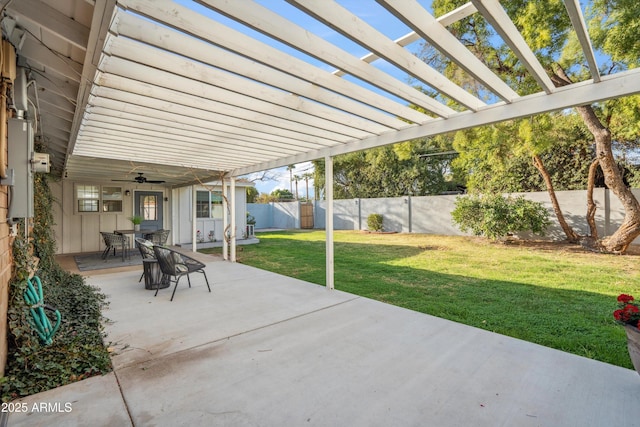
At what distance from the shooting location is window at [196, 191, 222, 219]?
11.9 meters

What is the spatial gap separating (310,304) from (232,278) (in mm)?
2324

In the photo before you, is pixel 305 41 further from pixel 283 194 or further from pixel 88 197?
pixel 283 194

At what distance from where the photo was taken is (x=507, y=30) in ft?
6.49

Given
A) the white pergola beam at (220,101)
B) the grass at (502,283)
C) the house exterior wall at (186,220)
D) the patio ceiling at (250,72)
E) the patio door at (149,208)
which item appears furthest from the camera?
the house exterior wall at (186,220)

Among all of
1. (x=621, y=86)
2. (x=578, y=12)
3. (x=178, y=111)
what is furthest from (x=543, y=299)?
(x=178, y=111)

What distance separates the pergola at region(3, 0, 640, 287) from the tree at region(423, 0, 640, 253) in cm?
437

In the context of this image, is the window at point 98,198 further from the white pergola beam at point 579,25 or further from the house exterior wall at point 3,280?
the white pergola beam at point 579,25

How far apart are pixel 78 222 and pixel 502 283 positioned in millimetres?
11813

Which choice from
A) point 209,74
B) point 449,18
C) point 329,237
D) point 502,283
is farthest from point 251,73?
point 502,283

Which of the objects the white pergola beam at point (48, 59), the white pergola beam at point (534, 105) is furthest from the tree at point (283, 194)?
the white pergola beam at point (48, 59)

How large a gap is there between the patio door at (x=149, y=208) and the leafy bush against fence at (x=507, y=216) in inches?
456

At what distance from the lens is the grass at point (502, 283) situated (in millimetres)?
3582

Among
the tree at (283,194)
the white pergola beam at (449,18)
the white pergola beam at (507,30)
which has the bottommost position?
the white pergola beam at (507,30)

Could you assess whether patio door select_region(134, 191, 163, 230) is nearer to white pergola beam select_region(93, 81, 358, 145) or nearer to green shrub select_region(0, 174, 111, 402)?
green shrub select_region(0, 174, 111, 402)
